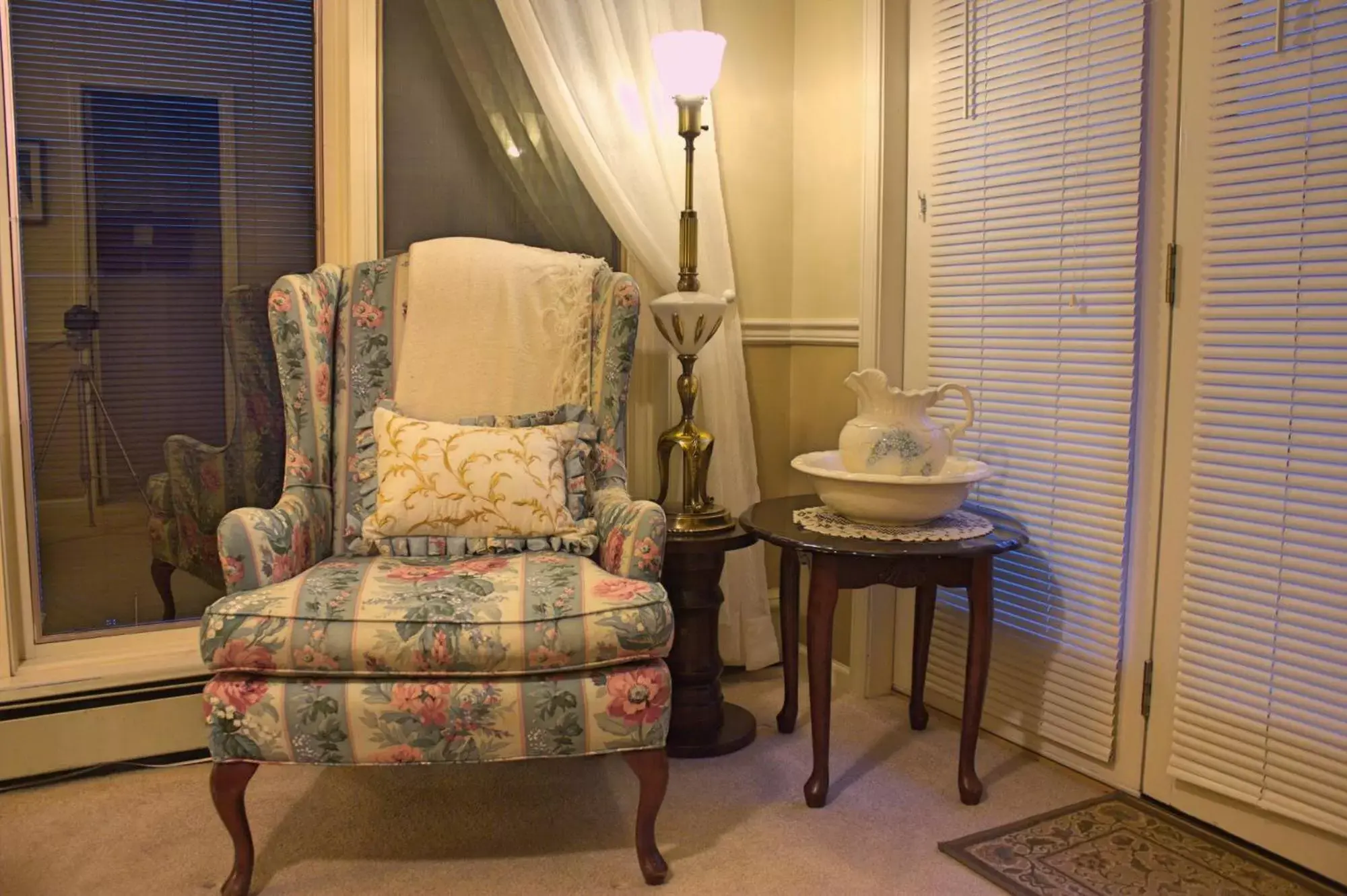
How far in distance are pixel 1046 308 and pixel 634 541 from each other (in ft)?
3.45

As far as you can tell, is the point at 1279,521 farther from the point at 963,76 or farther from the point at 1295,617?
the point at 963,76

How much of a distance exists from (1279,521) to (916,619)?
0.87m

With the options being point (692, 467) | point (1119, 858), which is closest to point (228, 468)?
point (692, 467)

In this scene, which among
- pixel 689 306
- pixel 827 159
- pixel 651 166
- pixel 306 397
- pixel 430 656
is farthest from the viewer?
pixel 827 159

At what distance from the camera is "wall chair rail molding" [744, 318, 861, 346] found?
292 cm

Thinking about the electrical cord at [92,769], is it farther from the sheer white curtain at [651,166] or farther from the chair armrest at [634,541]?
the sheer white curtain at [651,166]

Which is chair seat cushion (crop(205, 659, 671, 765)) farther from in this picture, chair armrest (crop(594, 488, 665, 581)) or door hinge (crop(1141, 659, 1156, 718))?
door hinge (crop(1141, 659, 1156, 718))

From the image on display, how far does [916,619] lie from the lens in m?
2.56

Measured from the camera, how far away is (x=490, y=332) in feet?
8.00

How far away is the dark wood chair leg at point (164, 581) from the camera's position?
251cm

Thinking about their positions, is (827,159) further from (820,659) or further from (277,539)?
(277,539)

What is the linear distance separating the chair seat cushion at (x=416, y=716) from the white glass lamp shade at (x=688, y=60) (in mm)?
1373

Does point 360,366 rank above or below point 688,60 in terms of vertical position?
below

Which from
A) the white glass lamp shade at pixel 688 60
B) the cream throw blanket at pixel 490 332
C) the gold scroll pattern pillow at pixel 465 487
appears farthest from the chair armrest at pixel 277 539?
the white glass lamp shade at pixel 688 60
